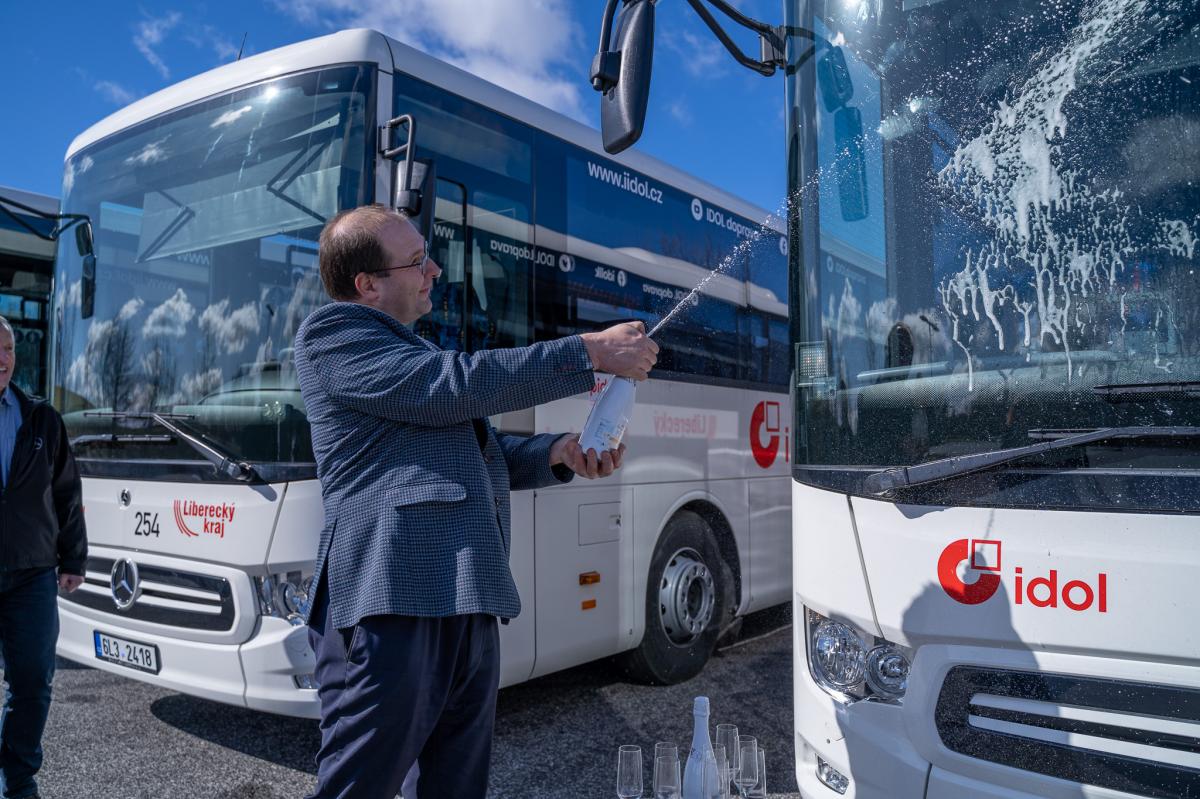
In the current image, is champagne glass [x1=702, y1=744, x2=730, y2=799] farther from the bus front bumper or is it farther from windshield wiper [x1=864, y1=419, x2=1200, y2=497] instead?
the bus front bumper

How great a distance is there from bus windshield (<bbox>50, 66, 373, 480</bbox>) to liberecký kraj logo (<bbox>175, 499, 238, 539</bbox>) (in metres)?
0.13

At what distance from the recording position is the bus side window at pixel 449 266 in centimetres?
448

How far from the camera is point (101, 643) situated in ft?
15.8

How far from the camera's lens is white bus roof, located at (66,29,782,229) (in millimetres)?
4363

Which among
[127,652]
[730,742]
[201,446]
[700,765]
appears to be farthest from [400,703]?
[127,652]

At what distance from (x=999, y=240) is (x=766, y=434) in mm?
4082

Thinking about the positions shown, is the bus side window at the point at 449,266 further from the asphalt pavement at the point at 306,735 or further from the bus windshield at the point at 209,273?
the asphalt pavement at the point at 306,735

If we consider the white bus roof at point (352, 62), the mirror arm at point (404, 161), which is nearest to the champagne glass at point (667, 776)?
the mirror arm at point (404, 161)

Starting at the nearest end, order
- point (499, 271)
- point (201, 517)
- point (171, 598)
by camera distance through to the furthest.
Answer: point (201, 517), point (171, 598), point (499, 271)

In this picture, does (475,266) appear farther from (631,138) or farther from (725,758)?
(725,758)

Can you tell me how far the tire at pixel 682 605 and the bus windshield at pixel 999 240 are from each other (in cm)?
280

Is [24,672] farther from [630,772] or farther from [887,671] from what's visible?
[887,671]

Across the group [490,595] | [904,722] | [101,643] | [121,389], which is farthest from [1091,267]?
[101,643]

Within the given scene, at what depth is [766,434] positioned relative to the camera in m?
6.70
